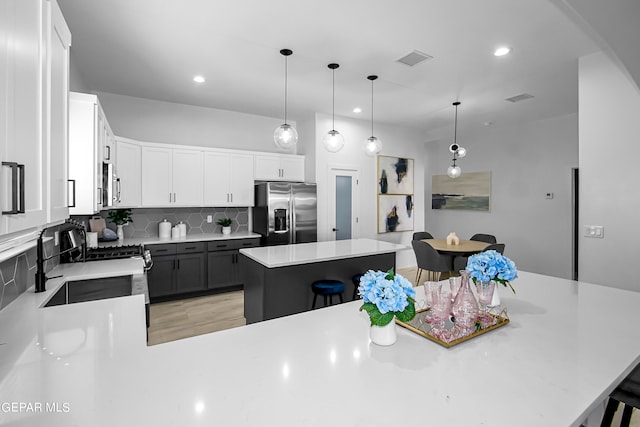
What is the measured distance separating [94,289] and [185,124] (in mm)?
3219

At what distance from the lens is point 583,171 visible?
316 centimetres

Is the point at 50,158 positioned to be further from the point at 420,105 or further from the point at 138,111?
the point at 420,105

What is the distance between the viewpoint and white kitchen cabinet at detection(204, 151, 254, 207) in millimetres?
4816

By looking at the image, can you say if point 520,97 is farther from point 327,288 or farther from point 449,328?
point 449,328

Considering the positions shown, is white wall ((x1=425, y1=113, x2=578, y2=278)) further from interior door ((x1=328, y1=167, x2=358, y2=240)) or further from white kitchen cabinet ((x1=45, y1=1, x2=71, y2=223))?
white kitchen cabinet ((x1=45, y1=1, x2=71, y2=223))

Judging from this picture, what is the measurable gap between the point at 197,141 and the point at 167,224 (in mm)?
1387

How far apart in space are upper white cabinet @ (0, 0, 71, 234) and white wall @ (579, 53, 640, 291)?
4113mm

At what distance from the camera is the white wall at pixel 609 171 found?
2.85 metres

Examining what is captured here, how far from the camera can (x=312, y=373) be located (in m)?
1.02

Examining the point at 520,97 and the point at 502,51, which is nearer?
the point at 502,51

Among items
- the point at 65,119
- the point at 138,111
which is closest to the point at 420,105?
the point at 138,111

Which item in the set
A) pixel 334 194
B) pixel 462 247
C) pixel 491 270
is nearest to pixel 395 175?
pixel 334 194

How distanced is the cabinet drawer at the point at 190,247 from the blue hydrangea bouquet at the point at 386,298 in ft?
12.4

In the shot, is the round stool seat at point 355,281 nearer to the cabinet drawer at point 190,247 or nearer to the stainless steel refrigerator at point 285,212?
the stainless steel refrigerator at point 285,212
